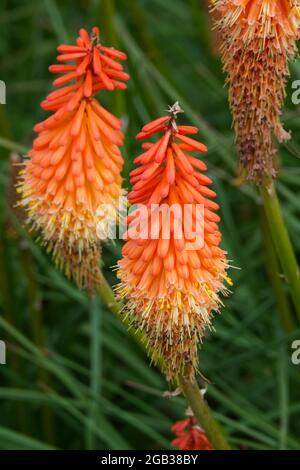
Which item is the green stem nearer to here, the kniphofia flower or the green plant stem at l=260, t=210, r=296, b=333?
the kniphofia flower

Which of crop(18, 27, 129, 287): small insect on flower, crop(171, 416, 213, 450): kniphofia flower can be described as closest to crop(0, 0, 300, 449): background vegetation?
crop(171, 416, 213, 450): kniphofia flower

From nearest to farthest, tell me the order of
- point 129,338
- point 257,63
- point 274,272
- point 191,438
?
1. point 257,63
2. point 191,438
3. point 274,272
4. point 129,338

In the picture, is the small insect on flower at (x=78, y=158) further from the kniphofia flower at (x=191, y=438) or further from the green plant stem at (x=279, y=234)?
the kniphofia flower at (x=191, y=438)

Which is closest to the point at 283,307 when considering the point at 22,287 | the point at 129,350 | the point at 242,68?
the point at 129,350

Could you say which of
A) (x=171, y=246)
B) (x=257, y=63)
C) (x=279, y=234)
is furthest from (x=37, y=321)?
(x=257, y=63)

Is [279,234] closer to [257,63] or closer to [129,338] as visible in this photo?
[257,63]

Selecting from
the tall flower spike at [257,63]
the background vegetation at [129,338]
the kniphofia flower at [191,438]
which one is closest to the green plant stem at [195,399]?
the kniphofia flower at [191,438]

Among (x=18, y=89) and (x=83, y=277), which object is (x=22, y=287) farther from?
(x=83, y=277)
